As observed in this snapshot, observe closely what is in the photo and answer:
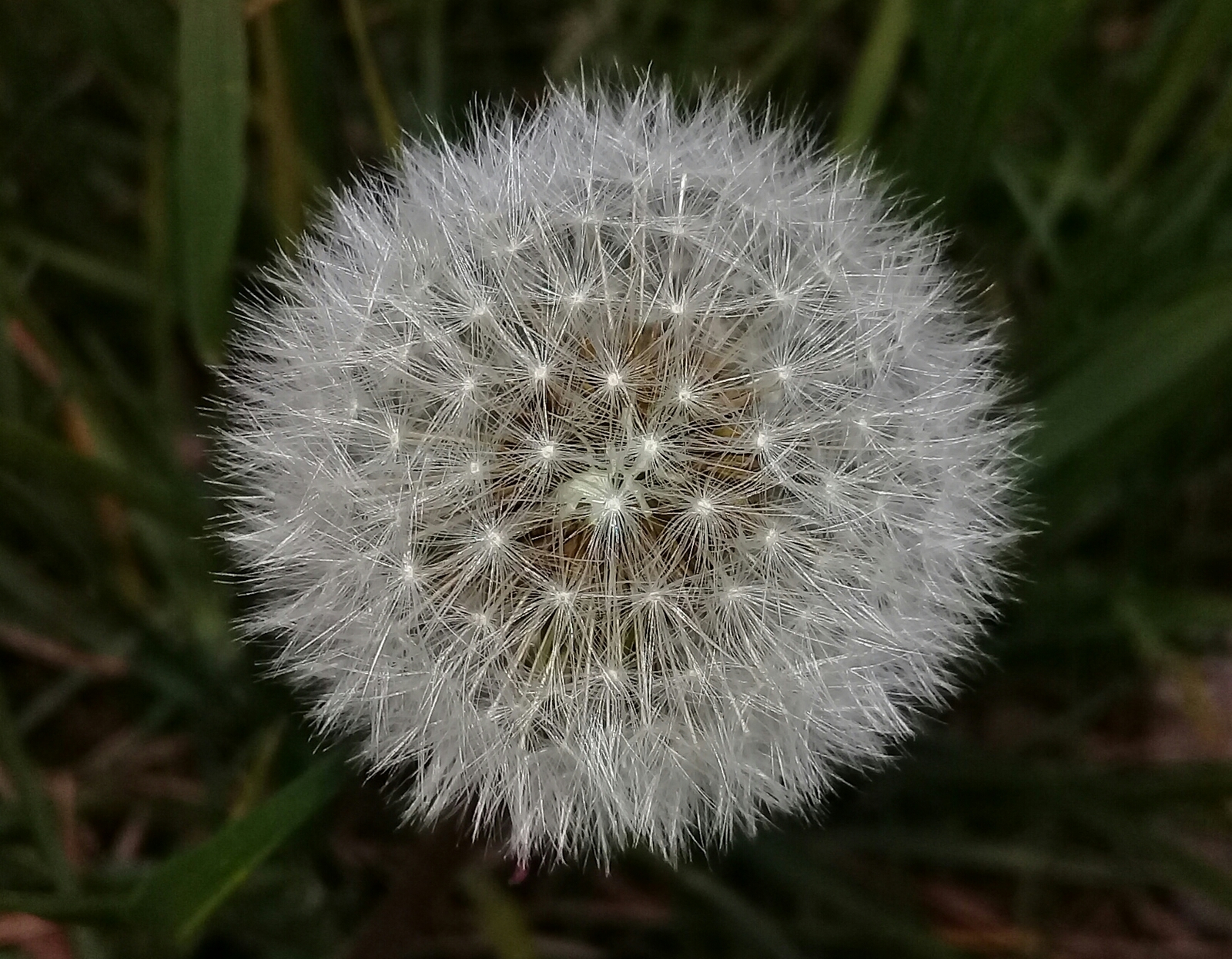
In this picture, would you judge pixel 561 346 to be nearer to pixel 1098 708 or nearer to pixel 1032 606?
pixel 1032 606

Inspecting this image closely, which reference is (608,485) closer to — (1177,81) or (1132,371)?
(1132,371)

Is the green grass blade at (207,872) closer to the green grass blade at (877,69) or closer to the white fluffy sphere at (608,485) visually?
the white fluffy sphere at (608,485)

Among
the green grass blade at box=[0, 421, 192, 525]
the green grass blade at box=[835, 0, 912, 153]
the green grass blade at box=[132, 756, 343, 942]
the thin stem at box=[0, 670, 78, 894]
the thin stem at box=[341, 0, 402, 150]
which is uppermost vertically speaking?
the green grass blade at box=[835, 0, 912, 153]

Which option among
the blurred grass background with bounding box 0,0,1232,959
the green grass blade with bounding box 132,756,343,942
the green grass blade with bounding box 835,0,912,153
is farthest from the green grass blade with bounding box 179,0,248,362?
the green grass blade with bounding box 835,0,912,153

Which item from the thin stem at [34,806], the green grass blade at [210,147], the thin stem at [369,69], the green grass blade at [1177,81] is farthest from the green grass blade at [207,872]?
the green grass blade at [1177,81]

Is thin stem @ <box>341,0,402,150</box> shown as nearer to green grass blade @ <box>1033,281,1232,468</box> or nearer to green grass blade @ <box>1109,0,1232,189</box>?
green grass blade @ <box>1033,281,1232,468</box>

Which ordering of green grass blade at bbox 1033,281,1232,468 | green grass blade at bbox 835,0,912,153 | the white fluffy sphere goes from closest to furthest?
the white fluffy sphere → green grass blade at bbox 1033,281,1232,468 → green grass blade at bbox 835,0,912,153
